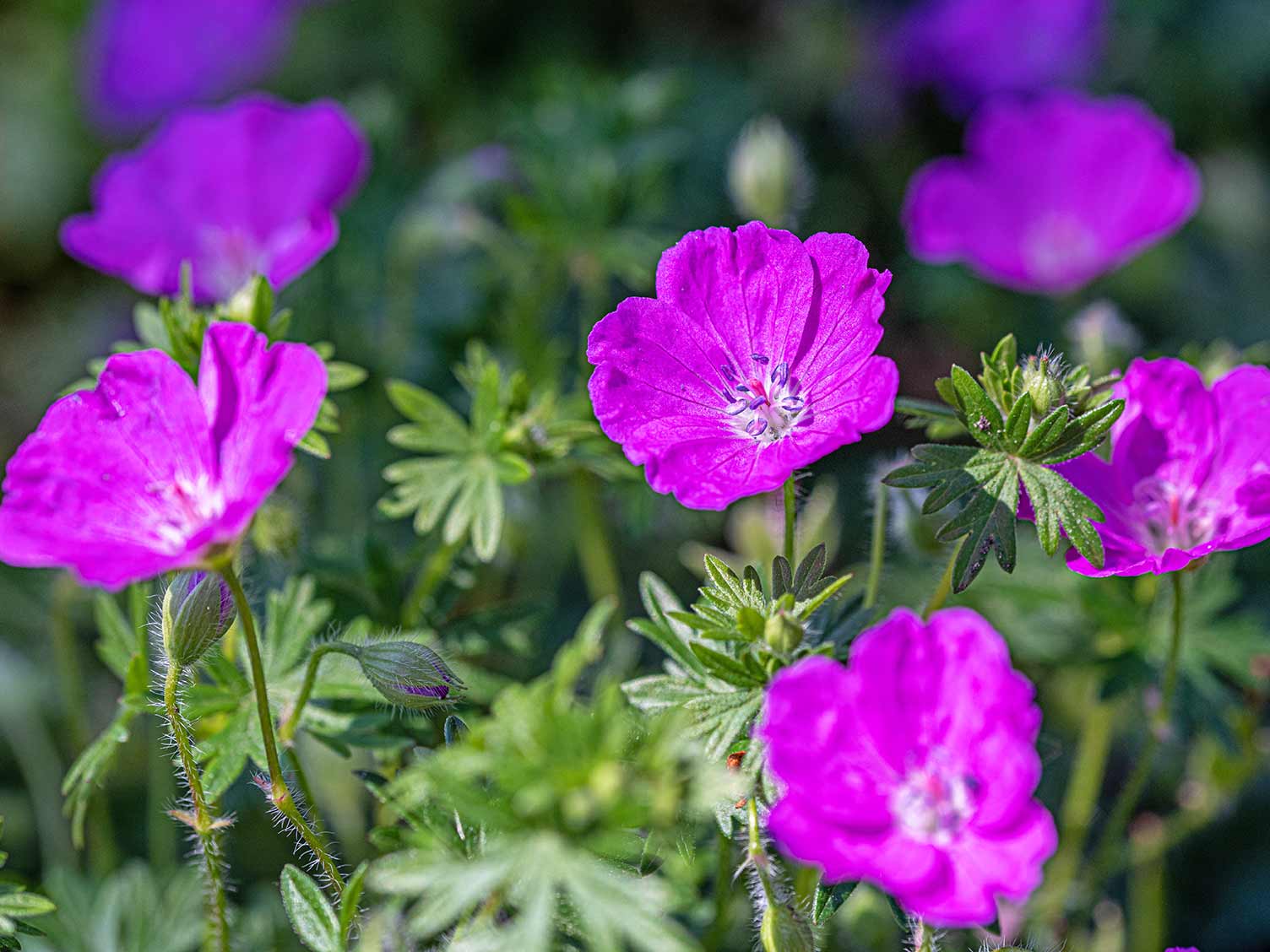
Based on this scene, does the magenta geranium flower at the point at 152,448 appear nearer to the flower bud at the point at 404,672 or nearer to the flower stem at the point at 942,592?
the flower bud at the point at 404,672

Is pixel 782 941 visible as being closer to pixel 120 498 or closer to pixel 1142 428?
pixel 1142 428

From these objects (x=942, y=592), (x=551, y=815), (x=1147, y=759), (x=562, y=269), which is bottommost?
(x=1147, y=759)

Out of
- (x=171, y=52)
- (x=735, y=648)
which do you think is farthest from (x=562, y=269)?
(x=171, y=52)

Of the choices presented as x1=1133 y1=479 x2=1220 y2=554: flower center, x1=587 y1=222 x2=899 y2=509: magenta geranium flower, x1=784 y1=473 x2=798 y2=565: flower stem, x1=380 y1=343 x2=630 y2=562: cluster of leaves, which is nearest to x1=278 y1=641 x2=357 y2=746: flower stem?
x1=380 y1=343 x2=630 y2=562: cluster of leaves

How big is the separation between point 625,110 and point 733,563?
3.65 ft

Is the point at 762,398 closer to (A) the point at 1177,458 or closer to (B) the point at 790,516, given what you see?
(B) the point at 790,516

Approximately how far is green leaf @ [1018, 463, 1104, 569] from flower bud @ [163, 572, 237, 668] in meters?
1.04

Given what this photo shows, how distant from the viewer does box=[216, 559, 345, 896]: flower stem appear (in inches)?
63.4

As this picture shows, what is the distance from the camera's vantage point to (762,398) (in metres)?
1.89

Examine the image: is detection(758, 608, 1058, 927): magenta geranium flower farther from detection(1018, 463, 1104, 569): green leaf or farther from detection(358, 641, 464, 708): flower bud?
detection(358, 641, 464, 708): flower bud

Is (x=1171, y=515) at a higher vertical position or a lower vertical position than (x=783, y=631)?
lower

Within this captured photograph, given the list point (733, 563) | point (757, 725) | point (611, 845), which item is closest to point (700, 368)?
point (757, 725)

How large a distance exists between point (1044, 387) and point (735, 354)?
1.42 ft

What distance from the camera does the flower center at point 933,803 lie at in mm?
1493
